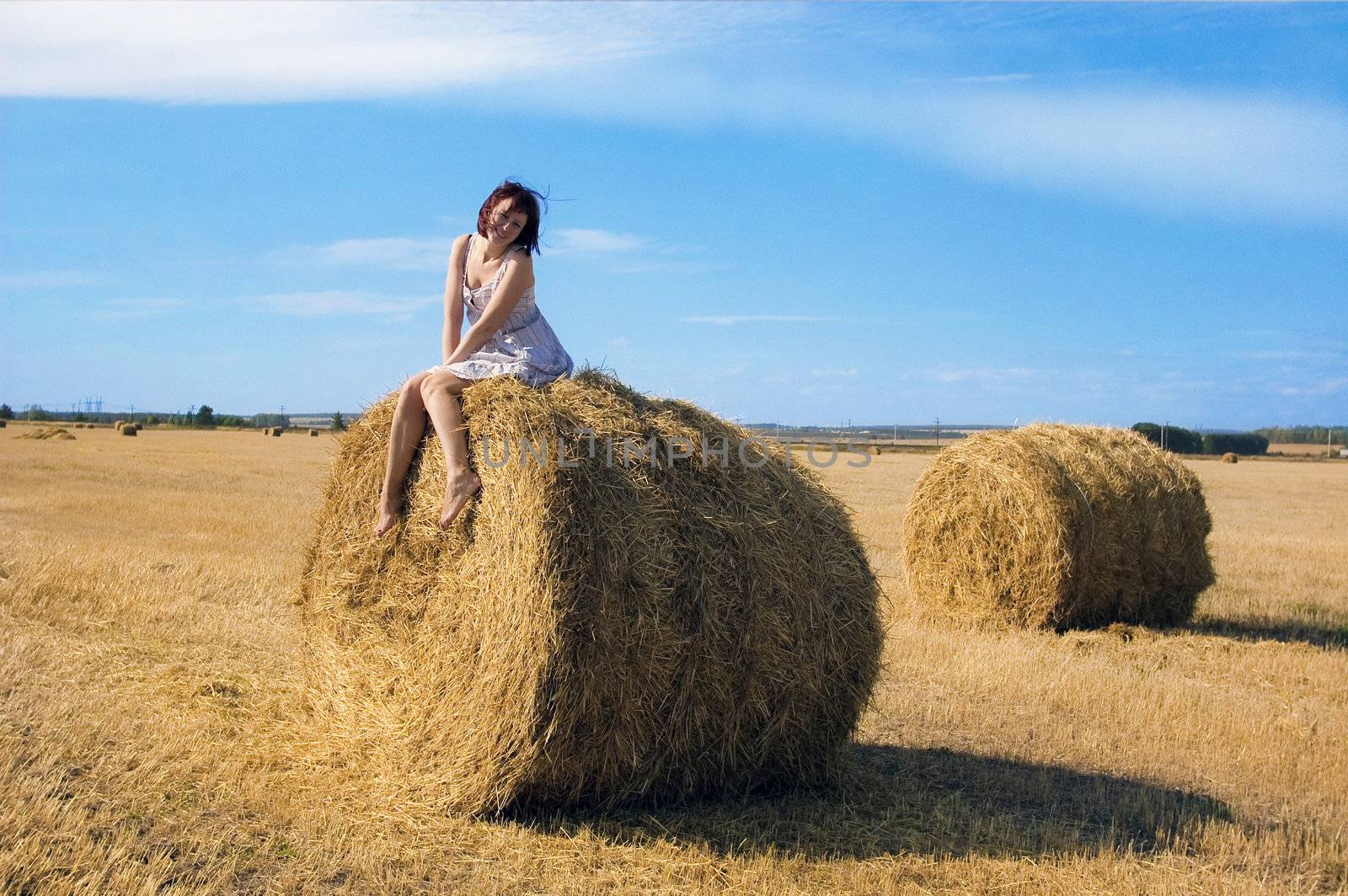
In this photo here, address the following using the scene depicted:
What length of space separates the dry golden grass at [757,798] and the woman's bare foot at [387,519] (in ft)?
3.95

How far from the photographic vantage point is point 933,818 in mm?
5234

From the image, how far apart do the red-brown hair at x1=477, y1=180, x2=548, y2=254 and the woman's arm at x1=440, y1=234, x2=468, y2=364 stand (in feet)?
0.77

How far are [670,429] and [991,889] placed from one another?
2478 millimetres

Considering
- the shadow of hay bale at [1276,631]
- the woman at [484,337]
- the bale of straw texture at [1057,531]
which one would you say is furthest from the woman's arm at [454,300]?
the shadow of hay bale at [1276,631]

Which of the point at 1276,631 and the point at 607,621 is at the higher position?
the point at 607,621

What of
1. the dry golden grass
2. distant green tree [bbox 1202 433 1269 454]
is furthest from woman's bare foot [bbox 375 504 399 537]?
distant green tree [bbox 1202 433 1269 454]

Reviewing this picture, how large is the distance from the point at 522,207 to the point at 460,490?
1.51 m

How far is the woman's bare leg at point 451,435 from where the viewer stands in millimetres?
5375

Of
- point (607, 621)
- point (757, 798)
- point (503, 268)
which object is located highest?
point (503, 268)

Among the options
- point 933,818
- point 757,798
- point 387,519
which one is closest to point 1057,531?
point 933,818

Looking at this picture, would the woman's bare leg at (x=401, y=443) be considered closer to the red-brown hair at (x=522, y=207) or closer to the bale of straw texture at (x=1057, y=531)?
the red-brown hair at (x=522, y=207)

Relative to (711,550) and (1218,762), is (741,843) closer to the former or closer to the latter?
(711,550)

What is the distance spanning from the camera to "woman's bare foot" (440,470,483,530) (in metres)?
5.36

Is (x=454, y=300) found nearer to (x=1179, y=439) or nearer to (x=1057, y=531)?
(x=1057, y=531)
